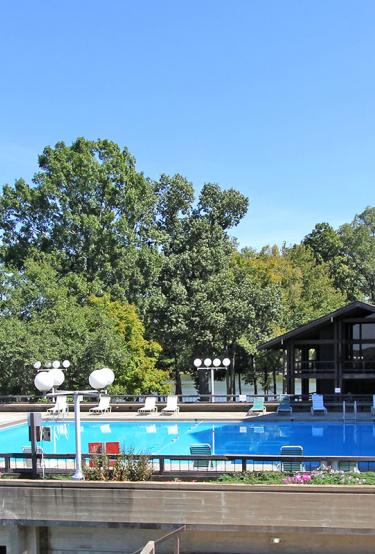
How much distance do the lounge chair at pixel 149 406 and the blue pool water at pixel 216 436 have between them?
1.39m

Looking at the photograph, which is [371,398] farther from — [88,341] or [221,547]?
[221,547]

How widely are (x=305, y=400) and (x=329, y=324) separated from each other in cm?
367

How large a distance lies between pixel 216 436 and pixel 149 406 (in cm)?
480

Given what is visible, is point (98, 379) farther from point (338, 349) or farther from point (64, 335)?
point (64, 335)

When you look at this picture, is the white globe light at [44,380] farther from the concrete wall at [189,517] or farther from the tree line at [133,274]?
the tree line at [133,274]

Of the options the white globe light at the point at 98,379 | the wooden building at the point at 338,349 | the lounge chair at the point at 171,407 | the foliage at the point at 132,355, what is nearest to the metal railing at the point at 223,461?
the white globe light at the point at 98,379

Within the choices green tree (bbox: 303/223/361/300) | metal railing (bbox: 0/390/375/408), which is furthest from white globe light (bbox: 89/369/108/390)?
green tree (bbox: 303/223/361/300)

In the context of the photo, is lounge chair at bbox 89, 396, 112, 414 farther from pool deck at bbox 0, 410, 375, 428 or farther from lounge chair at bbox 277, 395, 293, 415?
lounge chair at bbox 277, 395, 293, 415

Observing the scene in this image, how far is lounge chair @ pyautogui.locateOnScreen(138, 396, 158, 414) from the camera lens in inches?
967

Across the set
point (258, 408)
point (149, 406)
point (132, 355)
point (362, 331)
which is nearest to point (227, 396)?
point (258, 408)

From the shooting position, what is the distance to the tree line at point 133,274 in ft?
103

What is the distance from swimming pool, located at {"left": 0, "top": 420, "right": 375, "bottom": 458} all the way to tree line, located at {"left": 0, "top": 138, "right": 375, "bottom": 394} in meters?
7.12

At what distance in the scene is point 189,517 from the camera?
1075cm

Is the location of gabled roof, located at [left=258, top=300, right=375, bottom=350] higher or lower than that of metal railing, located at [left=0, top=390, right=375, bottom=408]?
higher
